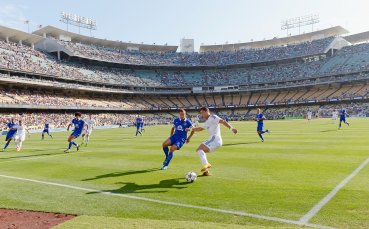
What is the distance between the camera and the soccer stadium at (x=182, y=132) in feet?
23.5

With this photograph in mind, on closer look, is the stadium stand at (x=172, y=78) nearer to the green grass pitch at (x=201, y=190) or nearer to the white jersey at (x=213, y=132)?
the green grass pitch at (x=201, y=190)

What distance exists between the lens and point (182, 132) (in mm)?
12133

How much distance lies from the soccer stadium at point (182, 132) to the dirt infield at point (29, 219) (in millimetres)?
51

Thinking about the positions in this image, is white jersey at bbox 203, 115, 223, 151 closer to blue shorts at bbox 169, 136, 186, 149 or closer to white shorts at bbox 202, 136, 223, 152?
white shorts at bbox 202, 136, 223, 152

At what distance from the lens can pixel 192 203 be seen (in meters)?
7.48

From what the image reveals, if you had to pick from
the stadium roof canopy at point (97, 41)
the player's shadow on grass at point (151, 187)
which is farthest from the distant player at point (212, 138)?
the stadium roof canopy at point (97, 41)

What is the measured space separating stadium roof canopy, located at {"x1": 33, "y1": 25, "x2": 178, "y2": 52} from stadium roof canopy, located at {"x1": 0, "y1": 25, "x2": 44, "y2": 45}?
5518mm

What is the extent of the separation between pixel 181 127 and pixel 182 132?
214 mm

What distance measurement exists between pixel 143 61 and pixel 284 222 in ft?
318

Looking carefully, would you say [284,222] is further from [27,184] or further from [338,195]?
[27,184]

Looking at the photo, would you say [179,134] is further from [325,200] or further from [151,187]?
[325,200]

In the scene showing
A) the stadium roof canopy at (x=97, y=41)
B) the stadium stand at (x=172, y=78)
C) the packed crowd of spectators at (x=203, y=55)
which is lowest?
the stadium stand at (x=172, y=78)

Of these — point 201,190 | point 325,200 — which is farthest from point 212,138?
point 325,200

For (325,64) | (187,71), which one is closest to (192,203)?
(325,64)
